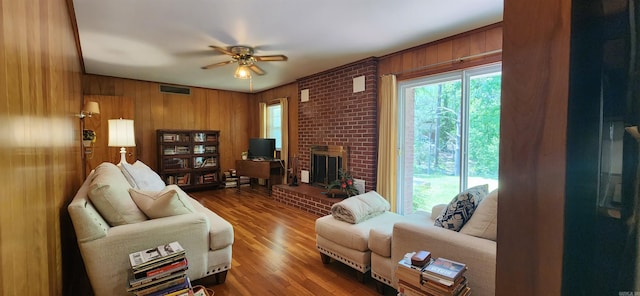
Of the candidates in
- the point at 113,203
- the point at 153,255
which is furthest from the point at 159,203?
the point at 153,255

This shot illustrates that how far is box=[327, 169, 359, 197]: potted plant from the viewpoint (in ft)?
12.3

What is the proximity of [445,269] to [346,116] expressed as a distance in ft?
9.78

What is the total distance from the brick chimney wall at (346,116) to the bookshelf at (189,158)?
2.30 meters

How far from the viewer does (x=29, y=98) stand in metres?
0.99

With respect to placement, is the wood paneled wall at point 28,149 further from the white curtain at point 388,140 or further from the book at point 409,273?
the white curtain at point 388,140

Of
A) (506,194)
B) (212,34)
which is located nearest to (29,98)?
(506,194)

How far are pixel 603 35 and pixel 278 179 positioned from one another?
5.62 meters

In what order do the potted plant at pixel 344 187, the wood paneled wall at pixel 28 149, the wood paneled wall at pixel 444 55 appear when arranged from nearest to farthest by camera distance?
the wood paneled wall at pixel 28 149, the wood paneled wall at pixel 444 55, the potted plant at pixel 344 187

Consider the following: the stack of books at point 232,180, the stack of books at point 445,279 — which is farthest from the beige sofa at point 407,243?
the stack of books at point 232,180

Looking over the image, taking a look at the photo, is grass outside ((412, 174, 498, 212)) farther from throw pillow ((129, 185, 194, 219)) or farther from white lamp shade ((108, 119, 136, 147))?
white lamp shade ((108, 119, 136, 147))

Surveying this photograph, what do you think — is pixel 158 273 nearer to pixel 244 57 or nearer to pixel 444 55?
pixel 244 57

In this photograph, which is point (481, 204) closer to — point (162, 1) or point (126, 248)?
point (126, 248)

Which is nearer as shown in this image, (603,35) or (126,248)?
(603,35)

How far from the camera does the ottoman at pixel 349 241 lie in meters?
2.11
